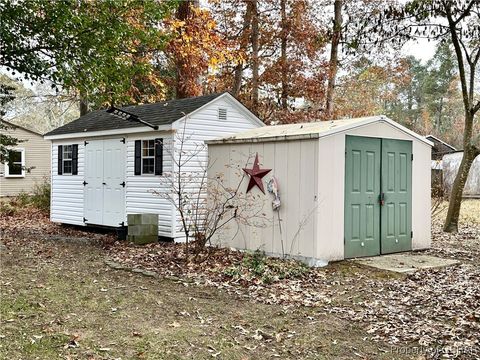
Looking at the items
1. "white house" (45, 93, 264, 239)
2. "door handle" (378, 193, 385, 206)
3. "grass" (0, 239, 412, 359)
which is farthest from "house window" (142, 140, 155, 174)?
"door handle" (378, 193, 385, 206)

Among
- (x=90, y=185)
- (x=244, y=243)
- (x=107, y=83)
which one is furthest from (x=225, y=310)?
(x=90, y=185)

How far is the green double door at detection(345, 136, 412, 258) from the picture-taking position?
825 centimetres

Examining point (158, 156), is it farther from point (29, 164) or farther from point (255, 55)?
point (29, 164)

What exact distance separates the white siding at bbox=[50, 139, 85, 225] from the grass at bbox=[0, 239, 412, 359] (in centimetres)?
604

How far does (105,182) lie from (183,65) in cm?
634

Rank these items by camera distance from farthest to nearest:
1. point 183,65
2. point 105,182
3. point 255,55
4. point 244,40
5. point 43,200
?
point 244,40
point 255,55
point 43,200
point 183,65
point 105,182

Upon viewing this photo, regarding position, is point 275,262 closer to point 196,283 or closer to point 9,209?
point 196,283

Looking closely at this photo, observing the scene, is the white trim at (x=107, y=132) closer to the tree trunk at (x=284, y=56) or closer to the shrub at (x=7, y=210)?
the shrub at (x=7, y=210)

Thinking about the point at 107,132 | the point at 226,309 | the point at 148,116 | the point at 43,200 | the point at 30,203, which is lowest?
the point at 226,309

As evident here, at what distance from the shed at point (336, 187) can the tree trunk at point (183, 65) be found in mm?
7614

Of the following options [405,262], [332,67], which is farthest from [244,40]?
[405,262]

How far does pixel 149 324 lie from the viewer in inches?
194

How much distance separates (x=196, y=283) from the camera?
6.75 metres

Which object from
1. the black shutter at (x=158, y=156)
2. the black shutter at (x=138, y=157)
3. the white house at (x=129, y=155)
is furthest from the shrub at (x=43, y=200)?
the black shutter at (x=158, y=156)
